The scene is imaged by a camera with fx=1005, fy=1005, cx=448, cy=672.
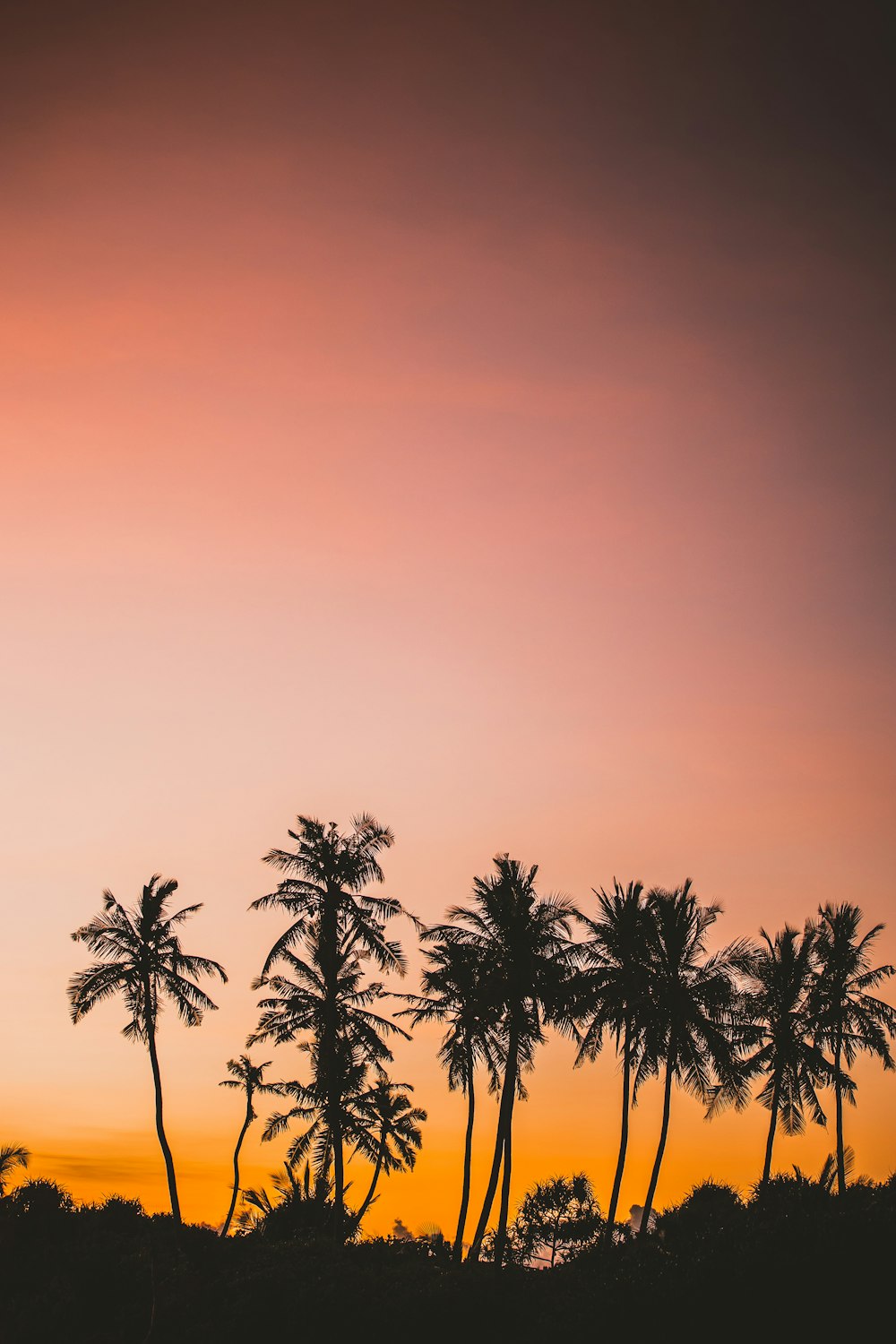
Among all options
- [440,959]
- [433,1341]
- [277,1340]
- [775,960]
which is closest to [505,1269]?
[433,1341]

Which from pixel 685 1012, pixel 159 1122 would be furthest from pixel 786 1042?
pixel 159 1122

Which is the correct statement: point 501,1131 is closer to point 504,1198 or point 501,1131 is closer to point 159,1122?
point 504,1198

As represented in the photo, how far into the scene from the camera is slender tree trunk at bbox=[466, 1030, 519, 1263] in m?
37.4

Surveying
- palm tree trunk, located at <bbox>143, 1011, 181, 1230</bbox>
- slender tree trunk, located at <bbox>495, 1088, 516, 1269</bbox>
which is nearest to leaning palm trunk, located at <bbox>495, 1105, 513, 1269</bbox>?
slender tree trunk, located at <bbox>495, 1088, 516, 1269</bbox>

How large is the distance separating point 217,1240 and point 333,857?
64.1 ft

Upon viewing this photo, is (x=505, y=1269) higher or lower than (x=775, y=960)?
lower

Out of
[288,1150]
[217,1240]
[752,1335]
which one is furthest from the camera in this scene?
[217,1240]

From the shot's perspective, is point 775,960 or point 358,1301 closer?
point 358,1301

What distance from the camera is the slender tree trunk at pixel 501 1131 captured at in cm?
3738

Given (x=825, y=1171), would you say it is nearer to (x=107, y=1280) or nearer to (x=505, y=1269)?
(x=505, y=1269)

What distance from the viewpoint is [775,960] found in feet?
A: 150

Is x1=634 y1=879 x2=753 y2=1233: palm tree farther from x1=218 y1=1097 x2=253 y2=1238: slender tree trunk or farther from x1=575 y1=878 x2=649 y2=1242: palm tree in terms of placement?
x1=218 y1=1097 x2=253 y2=1238: slender tree trunk

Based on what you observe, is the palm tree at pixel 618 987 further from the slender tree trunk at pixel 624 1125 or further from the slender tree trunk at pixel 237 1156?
the slender tree trunk at pixel 237 1156

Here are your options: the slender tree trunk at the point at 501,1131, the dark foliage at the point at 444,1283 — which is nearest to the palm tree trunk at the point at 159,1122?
the dark foliage at the point at 444,1283
